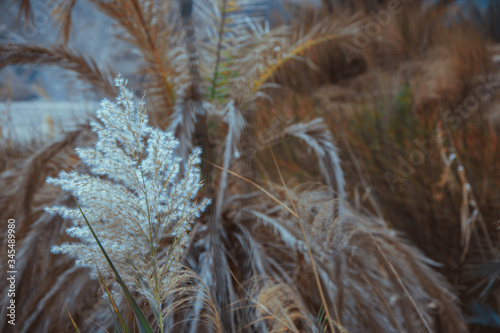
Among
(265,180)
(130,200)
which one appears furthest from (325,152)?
(130,200)

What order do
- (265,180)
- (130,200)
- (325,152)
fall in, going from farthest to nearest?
(265,180)
(325,152)
(130,200)

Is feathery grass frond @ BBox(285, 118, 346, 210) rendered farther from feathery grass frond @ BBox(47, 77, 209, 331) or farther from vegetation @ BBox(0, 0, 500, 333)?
feathery grass frond @ BBox(47, 77, 209, 331)

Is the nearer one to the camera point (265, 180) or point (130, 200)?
point (130, 200)

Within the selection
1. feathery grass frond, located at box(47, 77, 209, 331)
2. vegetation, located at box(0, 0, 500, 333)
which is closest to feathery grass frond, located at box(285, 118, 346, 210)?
vegetation, located at box(0, 0, 500, 333)

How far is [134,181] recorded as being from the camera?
215mm

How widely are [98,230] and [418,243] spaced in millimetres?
1192

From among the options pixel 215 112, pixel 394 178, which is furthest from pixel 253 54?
pixel 394 178

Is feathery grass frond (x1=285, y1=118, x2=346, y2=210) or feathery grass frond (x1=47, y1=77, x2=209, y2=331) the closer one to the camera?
feathery grass frond (x1=47, y1=77, x2=209, y2=331)

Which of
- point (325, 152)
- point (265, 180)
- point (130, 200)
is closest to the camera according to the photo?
point (130, 200)

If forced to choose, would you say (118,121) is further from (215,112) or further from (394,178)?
(394,178)

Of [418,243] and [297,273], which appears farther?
[418,243]

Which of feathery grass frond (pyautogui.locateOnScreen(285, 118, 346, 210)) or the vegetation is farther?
feathery grass frond (pyautogui.locateOnScreen(285, 118, 346, 210))

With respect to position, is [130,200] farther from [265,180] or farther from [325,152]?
[265,180]

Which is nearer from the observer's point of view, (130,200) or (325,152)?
(130,200)
